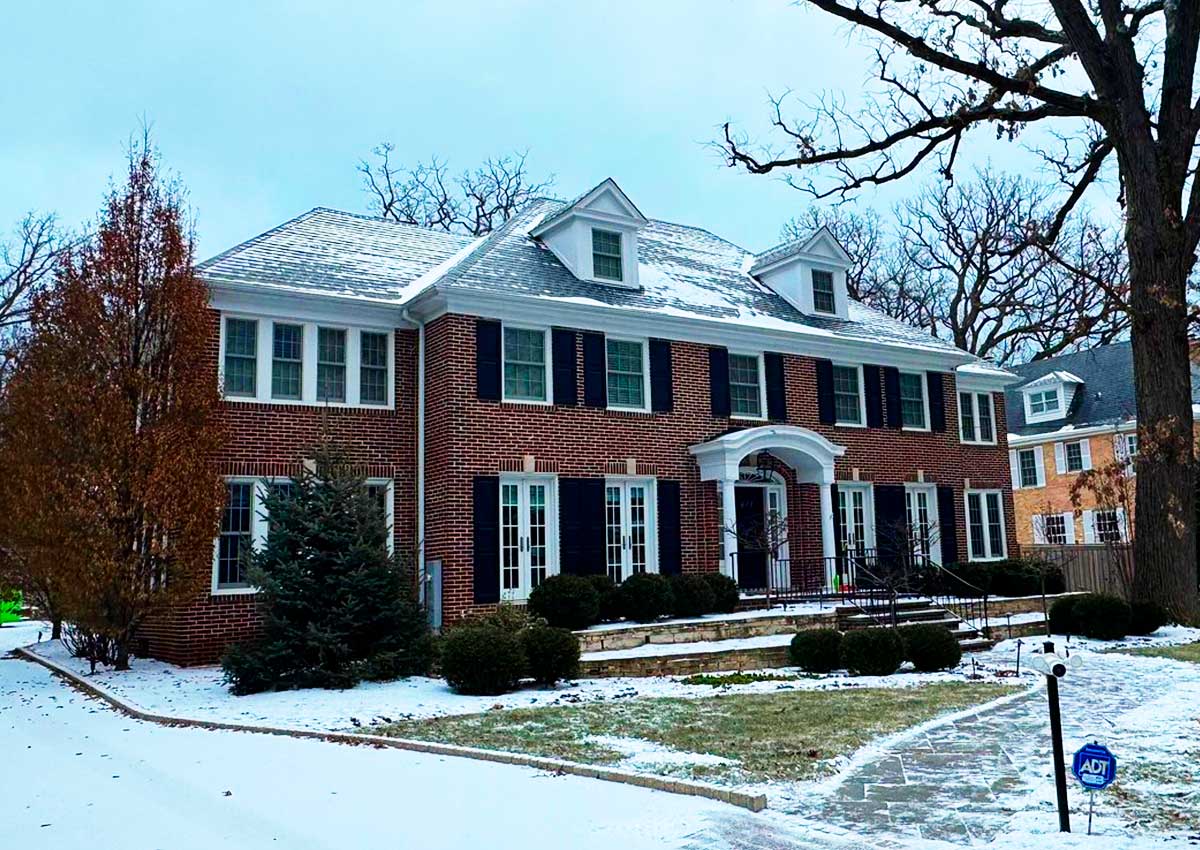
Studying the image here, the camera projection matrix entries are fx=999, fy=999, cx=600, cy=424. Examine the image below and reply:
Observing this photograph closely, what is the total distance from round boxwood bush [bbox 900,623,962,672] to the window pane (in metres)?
9.74

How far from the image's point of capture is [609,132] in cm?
2153

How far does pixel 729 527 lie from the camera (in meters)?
18.5

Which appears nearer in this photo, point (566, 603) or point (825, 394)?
point (566, 603)

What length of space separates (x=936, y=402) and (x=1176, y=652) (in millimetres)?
9711

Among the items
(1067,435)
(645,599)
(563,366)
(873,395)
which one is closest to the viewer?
(645,599)

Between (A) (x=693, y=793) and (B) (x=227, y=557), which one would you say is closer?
(A) (x=693, y=793)

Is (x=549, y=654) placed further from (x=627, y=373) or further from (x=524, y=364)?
(x=627, y=373)

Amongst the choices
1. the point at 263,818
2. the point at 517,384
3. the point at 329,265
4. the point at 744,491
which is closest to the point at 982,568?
the point at 744,491

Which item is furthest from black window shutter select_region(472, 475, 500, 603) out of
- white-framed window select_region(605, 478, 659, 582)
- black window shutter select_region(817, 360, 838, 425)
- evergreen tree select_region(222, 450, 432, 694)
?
black window shutter select_region(817, 360, 838, 425)

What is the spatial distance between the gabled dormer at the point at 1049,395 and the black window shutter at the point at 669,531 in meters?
22.2

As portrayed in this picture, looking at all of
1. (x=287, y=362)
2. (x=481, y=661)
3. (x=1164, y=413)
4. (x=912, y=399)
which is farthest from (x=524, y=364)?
(x=1164, y=413)

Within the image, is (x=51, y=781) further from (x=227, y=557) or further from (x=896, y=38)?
(x=896, y=38)

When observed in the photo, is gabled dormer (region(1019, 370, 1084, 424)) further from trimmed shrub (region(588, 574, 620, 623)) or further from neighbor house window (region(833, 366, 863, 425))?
trimmed shrub (region(588, 574, 620, 623))

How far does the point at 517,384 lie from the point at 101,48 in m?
7.83
